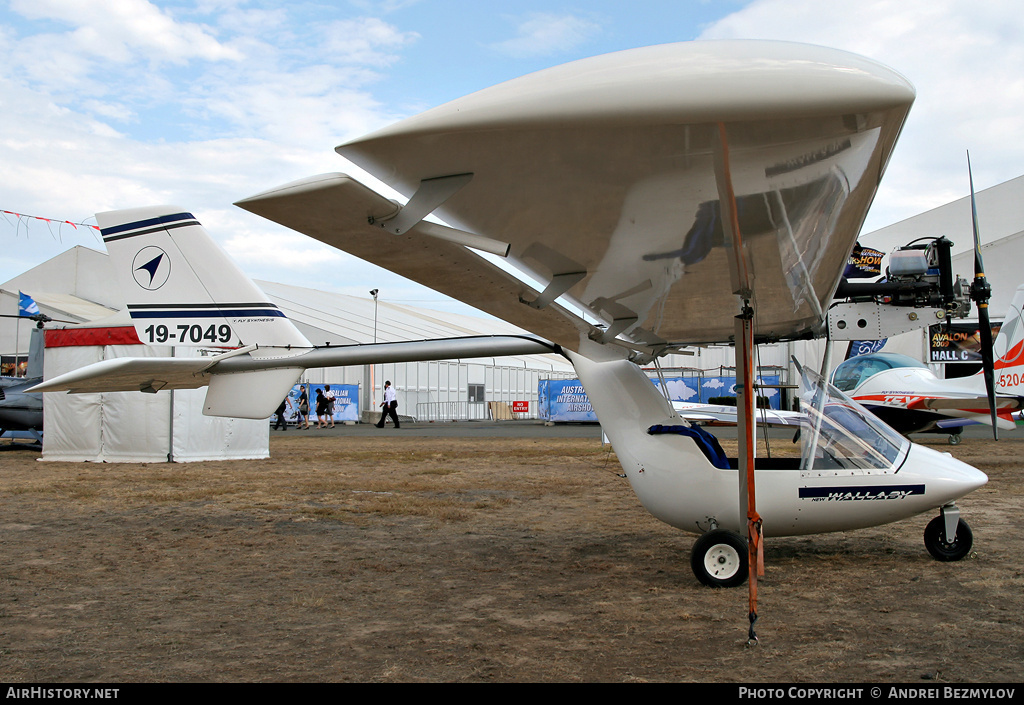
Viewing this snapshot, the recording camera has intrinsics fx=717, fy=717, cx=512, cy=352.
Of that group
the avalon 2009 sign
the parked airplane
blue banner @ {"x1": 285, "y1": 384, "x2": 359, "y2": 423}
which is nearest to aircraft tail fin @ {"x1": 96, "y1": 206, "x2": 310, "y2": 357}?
the parked airplane

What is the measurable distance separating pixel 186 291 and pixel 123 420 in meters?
8.63

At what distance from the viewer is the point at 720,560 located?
461cm

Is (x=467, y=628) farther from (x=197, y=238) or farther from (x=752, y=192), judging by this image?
(x=197, y=238)

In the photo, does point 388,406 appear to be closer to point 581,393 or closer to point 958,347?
point 581,393

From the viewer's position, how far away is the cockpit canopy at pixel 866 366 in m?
16.1

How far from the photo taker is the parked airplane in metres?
12.7

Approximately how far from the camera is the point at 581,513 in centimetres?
774

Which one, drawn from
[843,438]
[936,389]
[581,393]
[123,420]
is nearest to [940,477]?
[843,438]

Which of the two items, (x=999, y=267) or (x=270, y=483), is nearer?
(x=270, y=483)

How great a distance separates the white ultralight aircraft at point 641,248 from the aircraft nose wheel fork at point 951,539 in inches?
0.6

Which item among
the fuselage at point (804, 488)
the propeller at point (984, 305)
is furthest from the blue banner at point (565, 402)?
the fuselage at point (804, 488)
